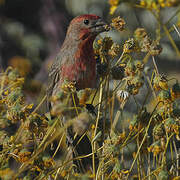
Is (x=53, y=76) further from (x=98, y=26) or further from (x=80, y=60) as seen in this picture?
(x=98, y=26)

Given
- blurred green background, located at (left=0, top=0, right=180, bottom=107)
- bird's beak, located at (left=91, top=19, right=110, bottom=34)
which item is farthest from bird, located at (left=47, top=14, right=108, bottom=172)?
blurred green background, located at (left=0, top=0, right=180, bottom=107)

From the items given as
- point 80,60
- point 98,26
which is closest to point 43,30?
point 80,60

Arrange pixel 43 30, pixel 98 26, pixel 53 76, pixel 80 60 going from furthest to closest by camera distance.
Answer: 1. pixel 43 30
2. pixel 53 76
3. pixel 80 60
4. pixel 98 26

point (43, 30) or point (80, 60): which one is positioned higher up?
point (43, 30)

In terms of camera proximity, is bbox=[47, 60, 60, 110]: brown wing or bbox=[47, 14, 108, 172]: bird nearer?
bbox=[47, 14, 108, 172]: bird

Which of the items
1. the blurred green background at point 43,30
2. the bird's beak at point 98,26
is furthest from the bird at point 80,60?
the blurred green background at point 43,30

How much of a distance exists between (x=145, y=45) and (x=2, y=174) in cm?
153

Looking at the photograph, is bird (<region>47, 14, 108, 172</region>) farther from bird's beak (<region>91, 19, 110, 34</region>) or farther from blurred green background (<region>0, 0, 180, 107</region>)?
blurred green background (<region>0, 0, 180, 107</region>)

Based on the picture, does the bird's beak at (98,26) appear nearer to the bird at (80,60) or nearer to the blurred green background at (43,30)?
the bird at (80,60)

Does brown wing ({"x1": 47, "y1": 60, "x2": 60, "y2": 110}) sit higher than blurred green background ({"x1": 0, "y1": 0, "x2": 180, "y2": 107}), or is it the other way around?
blurred green background ({"x1": 0, "y1": 0, "x2": 180, "y2": 107})

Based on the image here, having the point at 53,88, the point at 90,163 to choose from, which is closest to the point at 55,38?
the point at 53,88

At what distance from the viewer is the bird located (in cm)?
526

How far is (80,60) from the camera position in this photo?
5.46 metres

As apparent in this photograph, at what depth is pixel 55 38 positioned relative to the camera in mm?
8602
